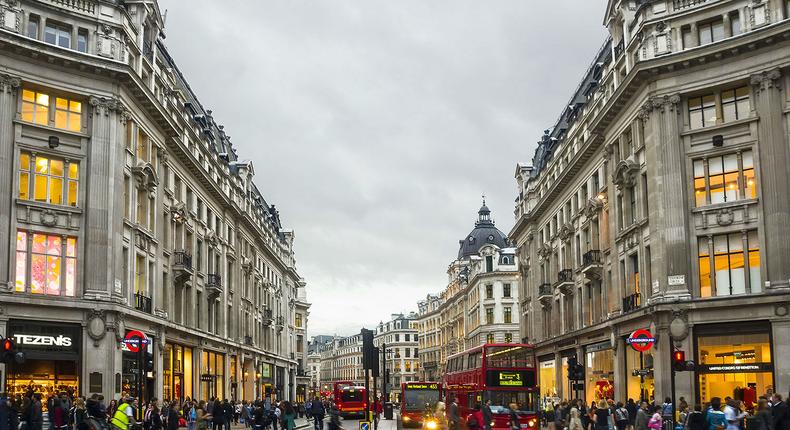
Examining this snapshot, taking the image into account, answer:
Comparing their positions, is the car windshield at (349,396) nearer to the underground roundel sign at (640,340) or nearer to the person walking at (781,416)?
the underground roundel sign at (640,340)

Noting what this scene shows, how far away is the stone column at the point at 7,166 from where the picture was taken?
35625 mm

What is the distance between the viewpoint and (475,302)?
113312 millimetres

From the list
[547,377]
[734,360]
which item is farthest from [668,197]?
[547,377]

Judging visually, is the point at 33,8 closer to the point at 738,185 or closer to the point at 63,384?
the point at 63,384

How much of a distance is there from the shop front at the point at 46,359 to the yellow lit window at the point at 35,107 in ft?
27.7

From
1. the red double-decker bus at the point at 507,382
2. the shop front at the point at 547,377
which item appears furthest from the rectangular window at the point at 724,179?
the shop front at the point at 547,377

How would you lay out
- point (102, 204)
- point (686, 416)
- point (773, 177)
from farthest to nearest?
point (102, 204) < point (773, 177) < point (686, 416)

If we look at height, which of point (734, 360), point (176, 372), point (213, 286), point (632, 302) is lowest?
point (176, 372)

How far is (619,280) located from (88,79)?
2722 centimetres

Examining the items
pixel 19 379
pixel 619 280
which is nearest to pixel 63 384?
pixel 19 379

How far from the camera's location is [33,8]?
37.6 metres

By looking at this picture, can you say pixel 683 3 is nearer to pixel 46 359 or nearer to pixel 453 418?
pixel 453 418

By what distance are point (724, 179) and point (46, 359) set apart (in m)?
29.3

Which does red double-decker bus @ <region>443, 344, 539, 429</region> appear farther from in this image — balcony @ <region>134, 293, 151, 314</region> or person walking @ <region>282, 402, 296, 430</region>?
balcony @ <region>134, 293, 151, 314</region>
